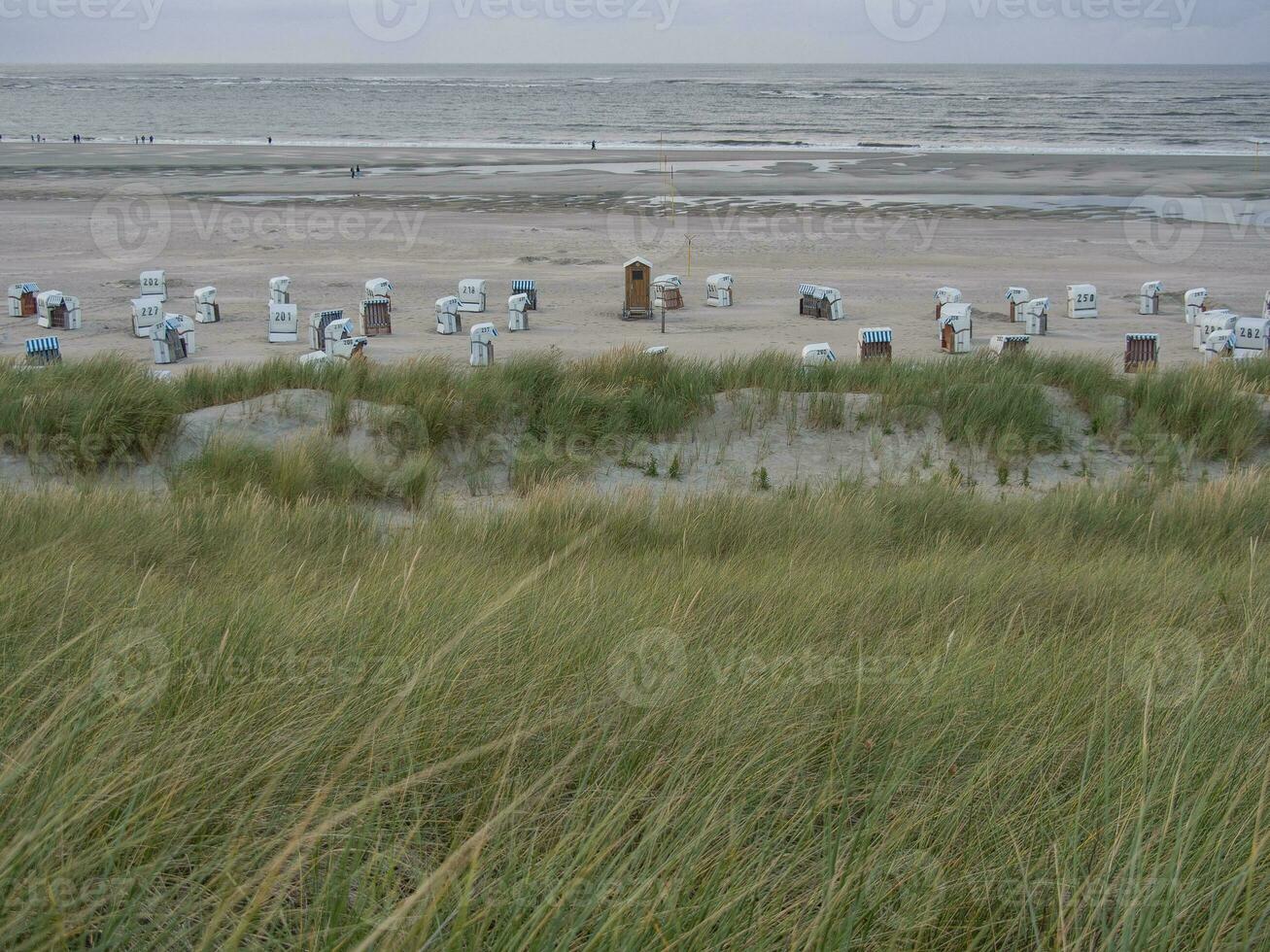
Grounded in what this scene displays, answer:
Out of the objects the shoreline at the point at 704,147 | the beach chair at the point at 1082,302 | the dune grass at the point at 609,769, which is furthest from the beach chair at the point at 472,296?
the shoreline at the point at 704,147

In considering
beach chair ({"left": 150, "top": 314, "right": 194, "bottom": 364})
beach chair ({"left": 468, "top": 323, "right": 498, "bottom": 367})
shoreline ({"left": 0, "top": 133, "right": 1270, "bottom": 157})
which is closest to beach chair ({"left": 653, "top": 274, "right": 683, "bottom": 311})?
beach chair ({"left": 468, "top": 323, "right": 498, "bottom": 367})

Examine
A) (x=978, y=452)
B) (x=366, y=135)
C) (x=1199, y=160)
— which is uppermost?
(x=366, y=135)

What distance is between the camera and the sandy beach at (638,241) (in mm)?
18500

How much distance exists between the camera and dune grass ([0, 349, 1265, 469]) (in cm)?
850

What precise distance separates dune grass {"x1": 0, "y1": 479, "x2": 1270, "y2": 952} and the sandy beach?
12.3 metres

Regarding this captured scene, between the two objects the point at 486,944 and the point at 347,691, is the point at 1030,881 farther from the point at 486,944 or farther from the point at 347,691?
the point at 347,691

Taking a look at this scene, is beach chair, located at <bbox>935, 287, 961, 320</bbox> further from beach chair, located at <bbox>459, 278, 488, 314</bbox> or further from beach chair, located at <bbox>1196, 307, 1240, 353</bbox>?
beach chair, located at <bbox>459, 278, 488, 314</bbox>

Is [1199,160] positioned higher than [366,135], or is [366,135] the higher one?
[366,135]

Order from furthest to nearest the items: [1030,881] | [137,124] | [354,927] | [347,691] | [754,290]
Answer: [137,124]
[754,290]
[347,691]
[1030,881]
[354,927]

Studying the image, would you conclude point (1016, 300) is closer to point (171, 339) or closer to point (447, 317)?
point (447, 317)

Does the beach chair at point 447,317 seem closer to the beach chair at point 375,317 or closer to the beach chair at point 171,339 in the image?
the beach chair at point 375,317

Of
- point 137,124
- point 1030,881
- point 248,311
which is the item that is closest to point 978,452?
point 1030,881

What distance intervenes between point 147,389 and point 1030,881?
806 cm

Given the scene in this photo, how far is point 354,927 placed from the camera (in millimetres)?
1647
